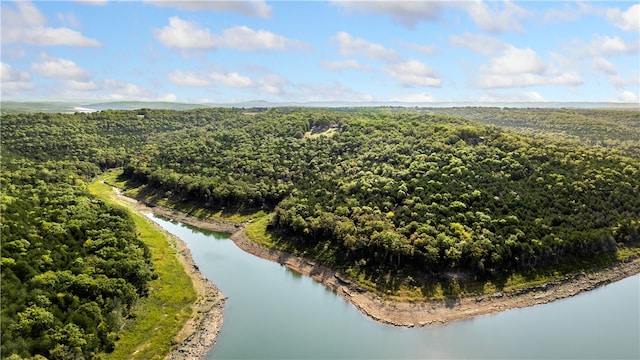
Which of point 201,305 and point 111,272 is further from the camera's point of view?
point 201,305

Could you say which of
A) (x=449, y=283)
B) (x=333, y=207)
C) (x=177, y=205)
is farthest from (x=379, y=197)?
(x=177, y=205)

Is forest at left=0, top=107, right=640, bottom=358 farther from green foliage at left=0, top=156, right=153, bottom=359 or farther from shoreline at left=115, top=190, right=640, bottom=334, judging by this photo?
shoreline at left=115, top=190, right=640, bottom=334

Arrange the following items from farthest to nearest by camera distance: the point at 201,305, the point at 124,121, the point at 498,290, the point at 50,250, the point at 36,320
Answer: the point at 124,121 < the point at 498,290 < the point at 201,305 < the point at 50,250 < the point at 36,320

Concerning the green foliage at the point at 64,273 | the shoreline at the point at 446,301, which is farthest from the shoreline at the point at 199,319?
the shoreline at the point at 446,301

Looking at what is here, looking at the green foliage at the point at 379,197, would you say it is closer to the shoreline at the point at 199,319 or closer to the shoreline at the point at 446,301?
the shoreline at the point at 446,301

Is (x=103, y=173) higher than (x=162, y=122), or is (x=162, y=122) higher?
(x=162, y=122)

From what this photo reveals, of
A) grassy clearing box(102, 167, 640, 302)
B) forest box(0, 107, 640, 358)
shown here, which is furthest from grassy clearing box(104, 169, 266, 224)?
grassy clearing box(102, 167, 640, 302)

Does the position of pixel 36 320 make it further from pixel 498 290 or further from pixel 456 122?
pixel 456 122

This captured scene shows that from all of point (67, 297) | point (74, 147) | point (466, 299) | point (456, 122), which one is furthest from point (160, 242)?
point (456, 122)
